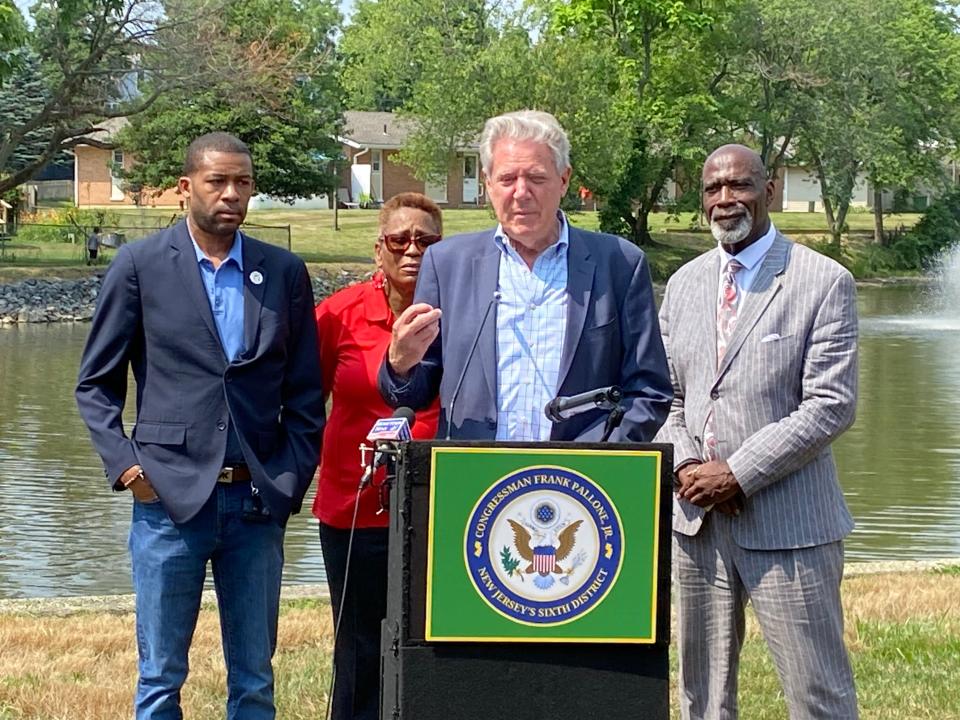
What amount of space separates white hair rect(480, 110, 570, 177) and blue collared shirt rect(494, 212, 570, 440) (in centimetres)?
28

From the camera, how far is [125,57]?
34.2m

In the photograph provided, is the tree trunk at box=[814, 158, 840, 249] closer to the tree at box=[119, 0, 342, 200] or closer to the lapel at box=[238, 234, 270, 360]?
the tree at box=[119, 0, 342, 200]

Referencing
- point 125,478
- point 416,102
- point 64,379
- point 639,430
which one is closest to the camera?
point 639,430

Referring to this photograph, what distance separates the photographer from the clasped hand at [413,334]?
13.1 feet

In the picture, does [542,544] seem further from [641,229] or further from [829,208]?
[829,208]

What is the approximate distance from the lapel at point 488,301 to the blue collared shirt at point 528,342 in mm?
19

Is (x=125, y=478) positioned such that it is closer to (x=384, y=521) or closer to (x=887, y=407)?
(x=384, y=521)

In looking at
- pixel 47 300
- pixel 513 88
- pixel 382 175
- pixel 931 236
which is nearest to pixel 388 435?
pixel 47 300

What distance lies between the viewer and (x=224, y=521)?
4.52 meters

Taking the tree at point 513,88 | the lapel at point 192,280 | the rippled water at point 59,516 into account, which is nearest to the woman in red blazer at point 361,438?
the lapel at point 192,280

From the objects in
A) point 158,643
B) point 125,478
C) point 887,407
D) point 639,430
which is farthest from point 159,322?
point 887,407

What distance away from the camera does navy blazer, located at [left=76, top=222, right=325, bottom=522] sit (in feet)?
14.6

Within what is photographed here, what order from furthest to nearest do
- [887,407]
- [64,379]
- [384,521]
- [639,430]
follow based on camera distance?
[64,379], [887,407], [384,521], [639,430]

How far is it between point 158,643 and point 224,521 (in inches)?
16.1
